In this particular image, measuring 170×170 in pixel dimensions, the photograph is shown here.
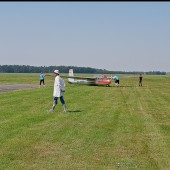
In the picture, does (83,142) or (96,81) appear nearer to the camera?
(83,142)

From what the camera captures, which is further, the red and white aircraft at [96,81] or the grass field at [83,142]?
the red and white aircraft at [96,81]

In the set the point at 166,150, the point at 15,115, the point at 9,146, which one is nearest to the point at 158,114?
the point at 15,115

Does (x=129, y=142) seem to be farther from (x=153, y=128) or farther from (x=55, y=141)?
(x=153, y=128)

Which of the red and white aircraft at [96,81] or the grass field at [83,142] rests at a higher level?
the grass field at [83,142]

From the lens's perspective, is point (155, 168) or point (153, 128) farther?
point (153, 128)

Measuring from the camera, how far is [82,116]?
15.6 m

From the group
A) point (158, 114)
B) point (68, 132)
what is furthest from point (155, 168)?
point (158, 114)

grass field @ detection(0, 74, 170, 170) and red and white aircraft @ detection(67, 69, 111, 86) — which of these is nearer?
grass field @ detection(0, 74, 170, 170)

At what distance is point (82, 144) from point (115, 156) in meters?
1.40

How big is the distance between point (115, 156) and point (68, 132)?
10.6 feet

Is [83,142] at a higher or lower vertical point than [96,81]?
higher

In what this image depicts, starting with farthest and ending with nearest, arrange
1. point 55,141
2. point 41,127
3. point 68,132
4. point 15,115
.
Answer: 1. point 15,115
2. point 41,127
3. point 68,132
4. point 55,141

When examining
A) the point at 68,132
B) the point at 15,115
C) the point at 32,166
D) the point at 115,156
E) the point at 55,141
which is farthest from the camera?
the point at 15,115

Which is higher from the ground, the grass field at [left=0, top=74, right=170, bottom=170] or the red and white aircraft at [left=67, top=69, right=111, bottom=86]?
the grass field at [left=0, top=74, right=170, bottom=170]
